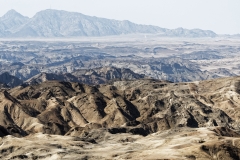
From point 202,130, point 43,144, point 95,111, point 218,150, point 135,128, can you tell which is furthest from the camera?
point 95,111

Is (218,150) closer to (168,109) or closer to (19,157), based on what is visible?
(19,157)

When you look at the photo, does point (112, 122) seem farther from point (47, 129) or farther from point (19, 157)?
point (19, 157)

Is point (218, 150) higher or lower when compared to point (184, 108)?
higher

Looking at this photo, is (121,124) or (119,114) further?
(119,114)

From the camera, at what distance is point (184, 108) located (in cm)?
16225

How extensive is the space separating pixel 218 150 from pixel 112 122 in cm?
7532

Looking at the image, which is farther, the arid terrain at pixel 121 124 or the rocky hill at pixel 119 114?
the rocky hill at pixel 119 114

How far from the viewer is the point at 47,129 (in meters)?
143

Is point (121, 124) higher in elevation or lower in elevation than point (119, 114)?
lower

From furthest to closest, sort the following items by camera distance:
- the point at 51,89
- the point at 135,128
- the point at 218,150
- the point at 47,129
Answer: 1. the point at 51,89
2. the point at 47,129
3. the point at 135,128
4. the point at 218,150

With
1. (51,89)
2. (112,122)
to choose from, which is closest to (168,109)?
(112,122)

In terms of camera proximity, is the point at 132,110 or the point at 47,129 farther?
the point at 132,110

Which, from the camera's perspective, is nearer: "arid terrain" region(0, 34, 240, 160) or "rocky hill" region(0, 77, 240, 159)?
"arid terrain" region(0, 34, 240, 160)

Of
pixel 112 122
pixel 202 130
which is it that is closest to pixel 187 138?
pixel 202 130
